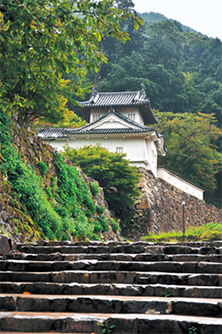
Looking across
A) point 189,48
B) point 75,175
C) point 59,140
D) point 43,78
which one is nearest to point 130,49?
point 189,48

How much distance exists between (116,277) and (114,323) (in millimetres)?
1129

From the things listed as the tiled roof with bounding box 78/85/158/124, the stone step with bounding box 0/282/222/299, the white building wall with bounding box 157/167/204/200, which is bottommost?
the stone step with bounding box 0/282/222/299

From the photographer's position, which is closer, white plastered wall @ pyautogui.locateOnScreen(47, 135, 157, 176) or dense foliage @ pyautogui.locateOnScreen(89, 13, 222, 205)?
white plastered wall @ pyautogui.locateOnScreen(47, 135, 157, 176)

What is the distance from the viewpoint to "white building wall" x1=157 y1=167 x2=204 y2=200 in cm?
3391

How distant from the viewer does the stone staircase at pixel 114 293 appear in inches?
127

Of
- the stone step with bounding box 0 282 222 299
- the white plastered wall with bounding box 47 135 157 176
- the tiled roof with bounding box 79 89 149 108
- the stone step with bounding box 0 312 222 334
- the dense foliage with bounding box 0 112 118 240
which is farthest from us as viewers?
the tiled roof with bounding box 79 89 149 108

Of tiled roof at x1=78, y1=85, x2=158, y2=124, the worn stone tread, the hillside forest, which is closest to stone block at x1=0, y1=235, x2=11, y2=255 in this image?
the hillside forest

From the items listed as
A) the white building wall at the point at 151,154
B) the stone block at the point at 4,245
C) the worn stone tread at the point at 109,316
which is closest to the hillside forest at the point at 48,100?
the stone block at the point at 4,245

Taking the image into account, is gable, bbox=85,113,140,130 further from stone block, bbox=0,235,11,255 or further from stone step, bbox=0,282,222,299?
stone step, bbox=0,282,222,299

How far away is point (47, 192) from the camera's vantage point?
38.9ft

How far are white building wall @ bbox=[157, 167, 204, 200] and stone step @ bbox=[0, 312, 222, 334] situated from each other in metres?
30.5

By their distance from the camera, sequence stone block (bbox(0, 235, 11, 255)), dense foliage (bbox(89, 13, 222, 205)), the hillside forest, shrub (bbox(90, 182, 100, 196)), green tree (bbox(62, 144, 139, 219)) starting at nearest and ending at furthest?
stone block (bbox(0, 235, 11, 255)) < the hillside forest < shrub (bbox(90, 182, 100, 196)) < green tree (bbox(62, 144, 139, 219)) < dense foliage (bbox(89, 13, 222, 205))

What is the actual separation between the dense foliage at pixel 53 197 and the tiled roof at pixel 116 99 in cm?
1990

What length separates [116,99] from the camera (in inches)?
1432
